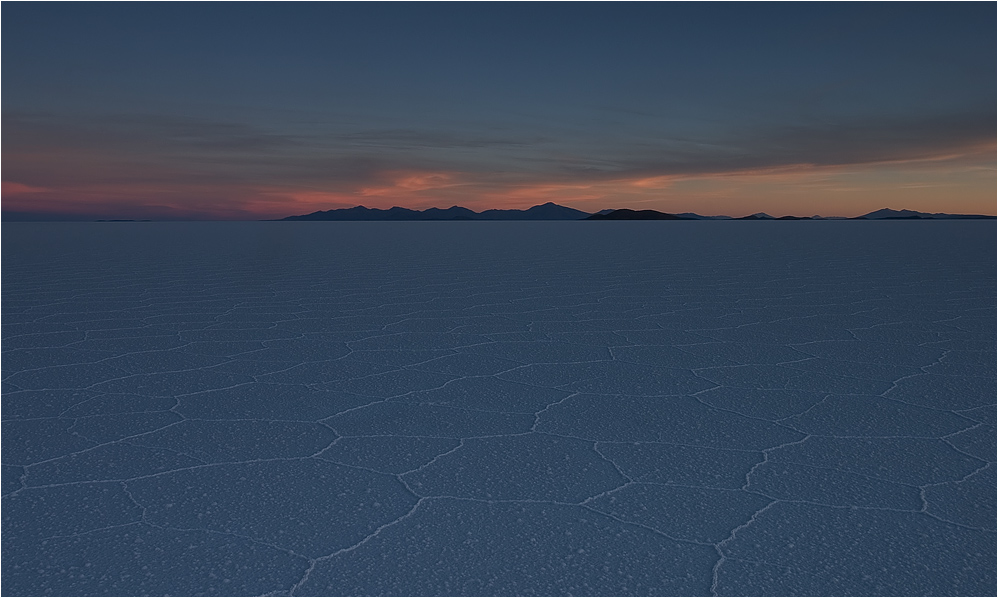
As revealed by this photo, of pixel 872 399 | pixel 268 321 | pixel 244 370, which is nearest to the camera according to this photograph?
pixel 872 399

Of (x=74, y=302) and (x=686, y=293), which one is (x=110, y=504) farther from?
(x=686, y=293)

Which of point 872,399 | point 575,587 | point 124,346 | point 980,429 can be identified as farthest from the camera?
point 124,346

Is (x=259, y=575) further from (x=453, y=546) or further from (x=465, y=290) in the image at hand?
(x=465, y=290)

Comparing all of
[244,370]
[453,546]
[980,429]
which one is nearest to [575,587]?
[453,546]

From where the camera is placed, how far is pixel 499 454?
7.16 feet

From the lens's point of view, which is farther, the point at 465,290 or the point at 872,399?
the point at 465,290

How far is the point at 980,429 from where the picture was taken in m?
2.38

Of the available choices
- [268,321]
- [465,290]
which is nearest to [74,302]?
[268,321]

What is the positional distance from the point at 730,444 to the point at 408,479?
91cm

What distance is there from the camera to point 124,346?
3758 mm

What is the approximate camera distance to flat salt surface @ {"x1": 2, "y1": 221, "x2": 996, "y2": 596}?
153cm

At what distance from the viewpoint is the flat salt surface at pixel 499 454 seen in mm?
1527

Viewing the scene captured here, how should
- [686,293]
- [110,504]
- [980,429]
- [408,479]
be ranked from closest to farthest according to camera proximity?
[110,504], [408,479], [980,429], [686,293]

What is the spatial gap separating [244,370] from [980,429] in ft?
8.46
